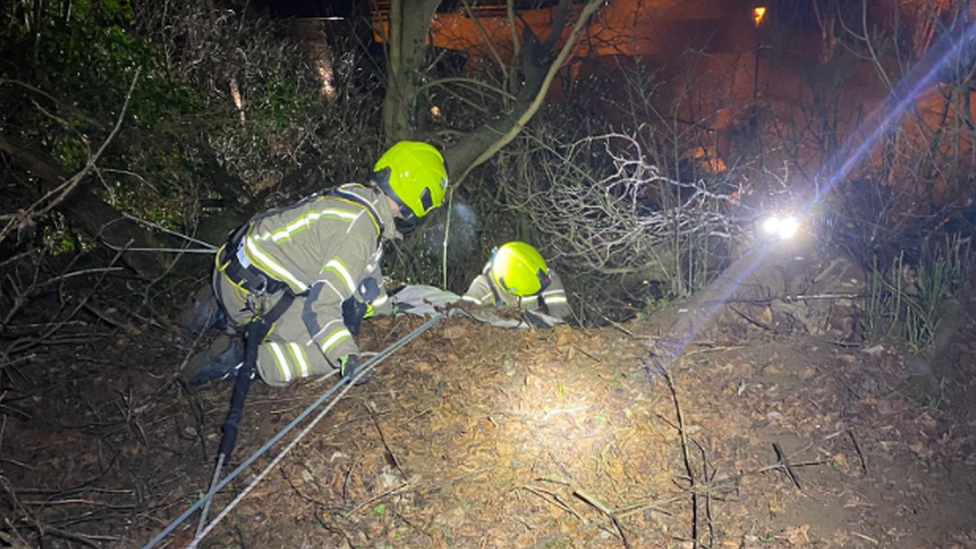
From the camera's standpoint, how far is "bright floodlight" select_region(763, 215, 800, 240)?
18.3ft

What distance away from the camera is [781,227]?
562 cm

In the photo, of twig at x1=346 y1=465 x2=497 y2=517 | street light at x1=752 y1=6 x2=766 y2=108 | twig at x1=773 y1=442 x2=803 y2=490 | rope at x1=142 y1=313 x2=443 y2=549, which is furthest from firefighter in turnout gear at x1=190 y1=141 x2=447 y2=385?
street light at x1=752 y1=6 x2=766 y2=108

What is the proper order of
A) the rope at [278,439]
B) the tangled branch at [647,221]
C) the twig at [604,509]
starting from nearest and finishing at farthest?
1. the rope at [278,439]
2. the twig at [604,509]
3. the tangled branch at [647,221]

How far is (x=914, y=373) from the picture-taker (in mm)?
Answer: 4270

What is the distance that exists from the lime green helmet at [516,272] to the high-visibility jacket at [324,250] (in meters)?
2.15

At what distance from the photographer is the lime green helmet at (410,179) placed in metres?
4.39

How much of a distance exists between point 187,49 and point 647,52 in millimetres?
8942

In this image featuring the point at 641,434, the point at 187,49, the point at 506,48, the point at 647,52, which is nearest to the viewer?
the point at 641,434

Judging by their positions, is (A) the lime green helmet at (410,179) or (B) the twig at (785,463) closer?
(B) the twig at (785,463)

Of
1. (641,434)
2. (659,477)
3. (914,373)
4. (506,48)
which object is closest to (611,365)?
(641,434)

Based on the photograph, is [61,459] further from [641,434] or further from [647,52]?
[647,52]

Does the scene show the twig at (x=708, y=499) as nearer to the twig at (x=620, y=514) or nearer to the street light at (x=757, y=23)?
the twig at (x=620, y=514)

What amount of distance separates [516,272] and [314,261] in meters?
2.57

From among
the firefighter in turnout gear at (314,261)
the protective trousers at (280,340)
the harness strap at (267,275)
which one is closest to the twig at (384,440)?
the firefighter in turnout gear at (314,261)
